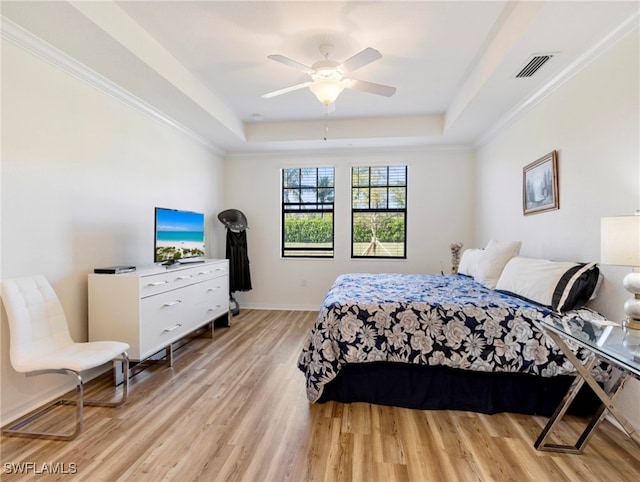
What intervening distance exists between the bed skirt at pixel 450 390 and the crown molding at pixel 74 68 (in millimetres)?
3106

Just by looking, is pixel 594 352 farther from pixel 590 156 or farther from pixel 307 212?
pixel 307 212

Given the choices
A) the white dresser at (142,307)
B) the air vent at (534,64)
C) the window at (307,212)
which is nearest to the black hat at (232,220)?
the window at (307,212)

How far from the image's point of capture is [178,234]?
11.7 ft

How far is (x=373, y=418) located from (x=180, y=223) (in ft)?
8.87

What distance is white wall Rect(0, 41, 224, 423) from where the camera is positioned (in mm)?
2207

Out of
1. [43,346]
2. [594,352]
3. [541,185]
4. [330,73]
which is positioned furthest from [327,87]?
[43,346]

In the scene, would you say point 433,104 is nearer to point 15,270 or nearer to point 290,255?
point 290,255

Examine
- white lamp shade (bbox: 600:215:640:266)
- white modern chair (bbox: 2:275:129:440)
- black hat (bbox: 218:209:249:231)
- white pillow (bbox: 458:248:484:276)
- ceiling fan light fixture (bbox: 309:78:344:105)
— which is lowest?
white modern chair (bbox: 2:275:129:440)

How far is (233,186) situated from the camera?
219 inches

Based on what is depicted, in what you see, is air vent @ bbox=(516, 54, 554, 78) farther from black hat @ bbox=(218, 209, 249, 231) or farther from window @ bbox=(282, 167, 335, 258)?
black hat @ bbox=(218, 209, 249, 231)

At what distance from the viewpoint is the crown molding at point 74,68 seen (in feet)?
7.09

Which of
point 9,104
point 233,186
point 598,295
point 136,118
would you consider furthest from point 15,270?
point 598,295
